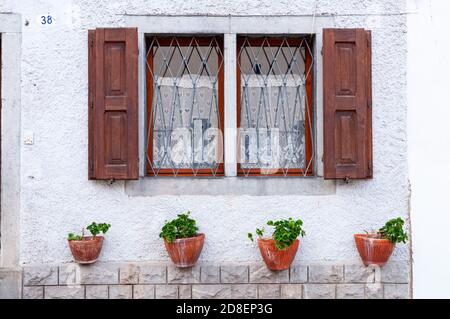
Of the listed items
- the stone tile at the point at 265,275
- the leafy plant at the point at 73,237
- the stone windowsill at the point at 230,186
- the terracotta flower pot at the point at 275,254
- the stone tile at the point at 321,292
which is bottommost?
the stone tile at the point at 321,292

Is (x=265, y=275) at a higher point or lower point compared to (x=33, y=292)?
higher

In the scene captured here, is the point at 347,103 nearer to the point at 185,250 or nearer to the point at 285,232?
the point at 285,232

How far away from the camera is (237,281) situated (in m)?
4.59

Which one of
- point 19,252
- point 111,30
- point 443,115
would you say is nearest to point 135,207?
point 19,252

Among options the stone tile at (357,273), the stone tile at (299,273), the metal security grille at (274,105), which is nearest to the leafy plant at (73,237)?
the metal security grille at (274,105)

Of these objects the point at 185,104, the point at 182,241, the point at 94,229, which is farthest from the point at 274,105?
the point at 94,229

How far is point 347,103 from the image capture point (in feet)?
14.8

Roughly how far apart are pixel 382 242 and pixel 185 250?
A: 1660mm

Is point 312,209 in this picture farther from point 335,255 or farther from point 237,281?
point 237,281

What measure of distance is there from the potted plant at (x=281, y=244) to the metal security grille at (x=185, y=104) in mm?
792

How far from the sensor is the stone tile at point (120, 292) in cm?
456

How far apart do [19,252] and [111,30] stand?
2098 millimetres

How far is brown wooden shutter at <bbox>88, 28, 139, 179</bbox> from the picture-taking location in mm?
4461

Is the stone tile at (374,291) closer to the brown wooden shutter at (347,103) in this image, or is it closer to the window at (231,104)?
the brown wooden shutter at (347,103)
